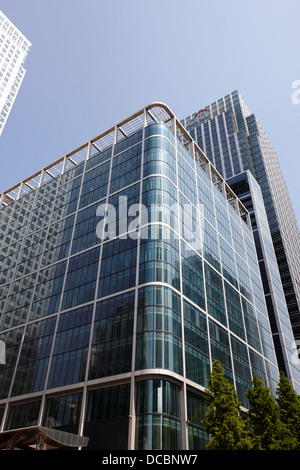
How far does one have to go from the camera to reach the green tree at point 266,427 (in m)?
26.5

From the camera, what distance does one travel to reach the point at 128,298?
43500mm

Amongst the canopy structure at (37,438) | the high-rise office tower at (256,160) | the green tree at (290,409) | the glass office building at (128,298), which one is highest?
the high-rise office tower at (256,160)

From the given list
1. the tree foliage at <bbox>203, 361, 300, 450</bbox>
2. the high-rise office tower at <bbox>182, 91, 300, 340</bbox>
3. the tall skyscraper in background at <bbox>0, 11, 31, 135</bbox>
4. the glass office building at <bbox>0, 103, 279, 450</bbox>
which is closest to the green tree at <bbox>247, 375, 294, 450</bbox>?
the tree foliage at <bbox>203, 361, 300, 450</bbox>

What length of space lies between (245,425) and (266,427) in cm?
152

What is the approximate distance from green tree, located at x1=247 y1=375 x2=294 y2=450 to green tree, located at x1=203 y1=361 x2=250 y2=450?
3.60 feet

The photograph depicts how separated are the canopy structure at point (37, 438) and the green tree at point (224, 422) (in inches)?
457

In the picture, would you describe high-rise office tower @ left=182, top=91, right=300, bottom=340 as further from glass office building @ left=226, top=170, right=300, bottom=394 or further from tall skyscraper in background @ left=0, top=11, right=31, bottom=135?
tall skyscraper in background @ left=0, top=11, right=31, bottom=135

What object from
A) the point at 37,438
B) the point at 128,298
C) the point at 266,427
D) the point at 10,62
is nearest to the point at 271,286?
the point at 128,298

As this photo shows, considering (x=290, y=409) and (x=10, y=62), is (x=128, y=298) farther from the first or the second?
(x=10, y=62)

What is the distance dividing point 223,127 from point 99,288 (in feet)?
418

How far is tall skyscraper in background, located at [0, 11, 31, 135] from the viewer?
467 ft

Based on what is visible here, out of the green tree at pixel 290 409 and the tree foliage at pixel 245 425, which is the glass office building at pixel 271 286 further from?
the tree foliage at pixel 245 425

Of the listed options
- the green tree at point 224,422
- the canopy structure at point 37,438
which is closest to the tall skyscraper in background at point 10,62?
the canopy structure at point 37,438
